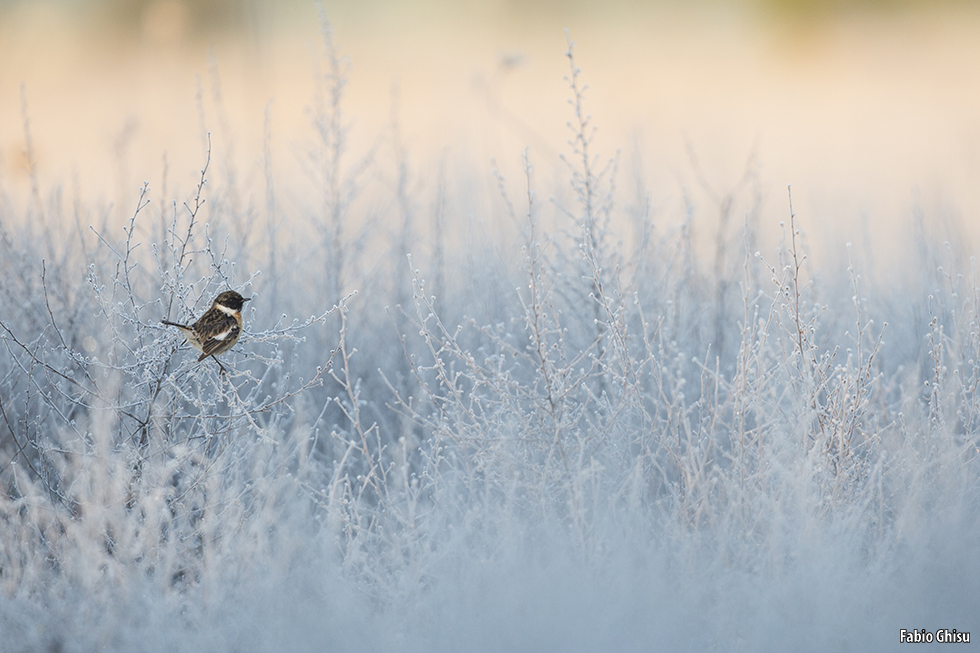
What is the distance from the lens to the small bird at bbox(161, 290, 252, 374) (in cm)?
209

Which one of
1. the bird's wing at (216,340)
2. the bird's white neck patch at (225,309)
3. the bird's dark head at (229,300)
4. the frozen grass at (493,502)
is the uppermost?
the bird's dark head at (229,300)

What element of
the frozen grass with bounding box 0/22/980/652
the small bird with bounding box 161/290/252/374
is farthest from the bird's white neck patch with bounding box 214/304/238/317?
the frozen grass with bounding box 0/22/980/652

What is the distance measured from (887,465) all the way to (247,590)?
88.7 inches

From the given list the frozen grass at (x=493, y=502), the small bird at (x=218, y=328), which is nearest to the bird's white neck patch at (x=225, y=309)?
the small bird at (x=218, y=328)

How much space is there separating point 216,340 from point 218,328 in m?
0.03

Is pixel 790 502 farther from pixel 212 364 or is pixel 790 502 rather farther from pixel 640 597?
pixel 212 364

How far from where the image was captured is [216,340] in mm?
2092

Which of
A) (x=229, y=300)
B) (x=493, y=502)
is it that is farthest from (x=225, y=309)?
(x=493, y=502)

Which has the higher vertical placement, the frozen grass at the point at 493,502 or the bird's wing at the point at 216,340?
the bird's wing at the point at 216,340

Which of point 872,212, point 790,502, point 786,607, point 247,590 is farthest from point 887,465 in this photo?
point 872,212

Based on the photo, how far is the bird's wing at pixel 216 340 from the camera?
209 cm

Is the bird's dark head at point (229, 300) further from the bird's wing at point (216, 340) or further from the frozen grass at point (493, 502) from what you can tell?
the frozen grass at point (493, 502)

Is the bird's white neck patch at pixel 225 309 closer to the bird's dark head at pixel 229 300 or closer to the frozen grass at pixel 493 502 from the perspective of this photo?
the bird's dark head at pixel 229 300

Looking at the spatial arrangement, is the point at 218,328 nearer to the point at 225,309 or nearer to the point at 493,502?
the point at 225,309
